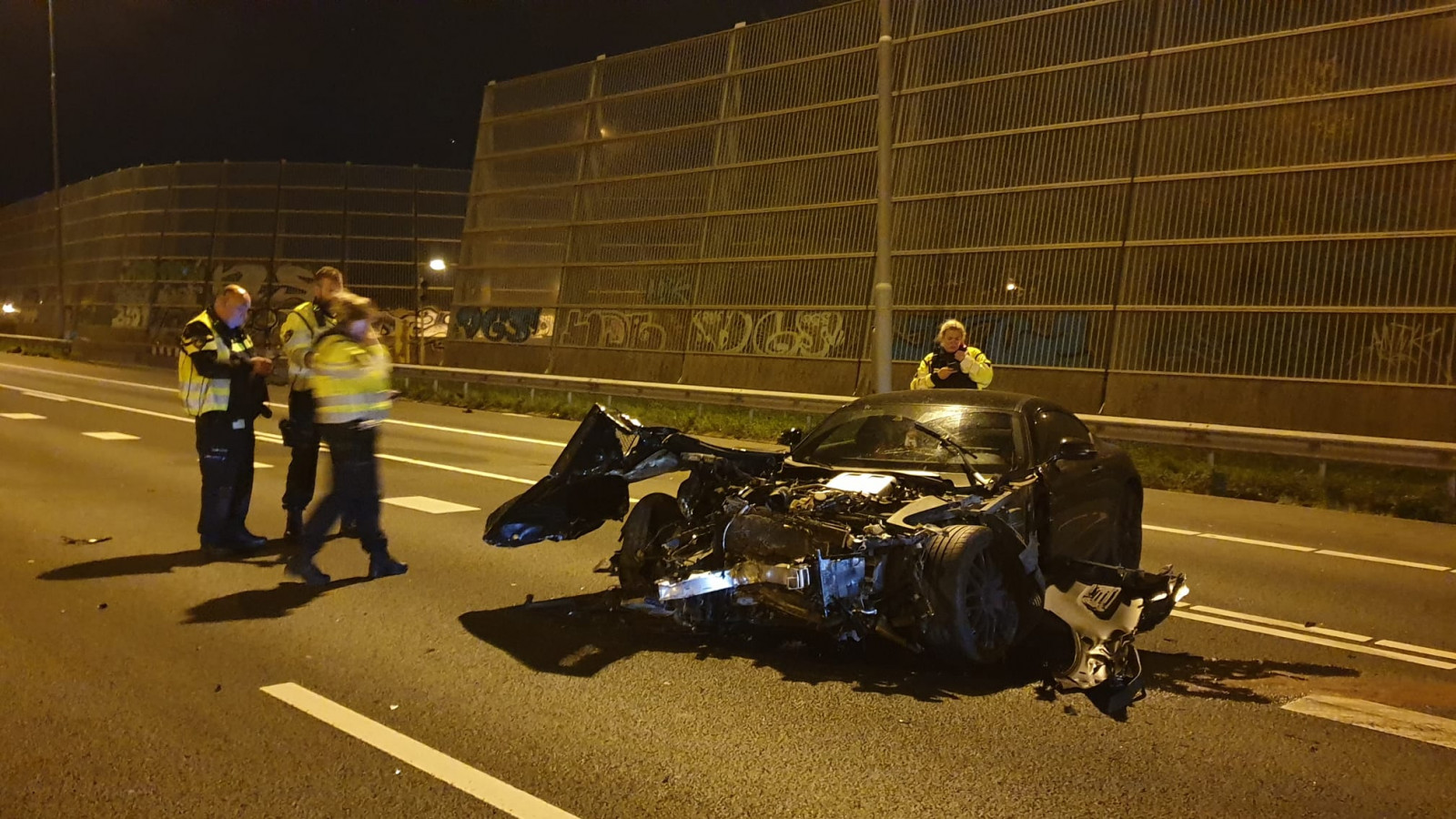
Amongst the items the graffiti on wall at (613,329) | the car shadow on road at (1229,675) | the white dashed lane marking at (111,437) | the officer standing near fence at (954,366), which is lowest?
the white dashed lane marking at (111,437)

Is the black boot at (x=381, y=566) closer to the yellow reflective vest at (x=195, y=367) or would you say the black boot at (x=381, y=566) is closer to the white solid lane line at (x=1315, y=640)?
the yellow reflective vest at (x=195, y=367)

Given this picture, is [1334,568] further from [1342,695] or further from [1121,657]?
[1121,657]

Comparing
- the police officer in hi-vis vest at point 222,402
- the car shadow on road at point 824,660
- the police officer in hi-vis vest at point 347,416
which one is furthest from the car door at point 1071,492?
the police officer in hi-vis vest at point 222,402

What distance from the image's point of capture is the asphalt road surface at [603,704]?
4.22 metres

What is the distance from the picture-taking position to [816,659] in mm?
5973

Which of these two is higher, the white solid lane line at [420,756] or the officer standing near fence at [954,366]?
the officer standing near fence at [954,366]

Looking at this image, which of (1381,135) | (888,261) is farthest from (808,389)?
(1381,135)

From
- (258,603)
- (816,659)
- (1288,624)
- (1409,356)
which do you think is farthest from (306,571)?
(1409,356)

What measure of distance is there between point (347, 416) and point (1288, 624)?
5625 millimetres

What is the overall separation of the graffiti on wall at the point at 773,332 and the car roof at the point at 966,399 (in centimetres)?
1353

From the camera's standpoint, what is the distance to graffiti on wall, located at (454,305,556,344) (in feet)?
90.7

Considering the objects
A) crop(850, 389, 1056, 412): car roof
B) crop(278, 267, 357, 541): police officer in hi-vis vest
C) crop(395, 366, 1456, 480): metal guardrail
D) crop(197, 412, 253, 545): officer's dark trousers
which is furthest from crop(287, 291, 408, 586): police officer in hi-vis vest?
crop(395, 366, 1456, 480): metal guardrail

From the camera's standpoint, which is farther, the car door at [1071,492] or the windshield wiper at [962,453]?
the car door at [1071,492]

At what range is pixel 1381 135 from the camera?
1570 centimetres
